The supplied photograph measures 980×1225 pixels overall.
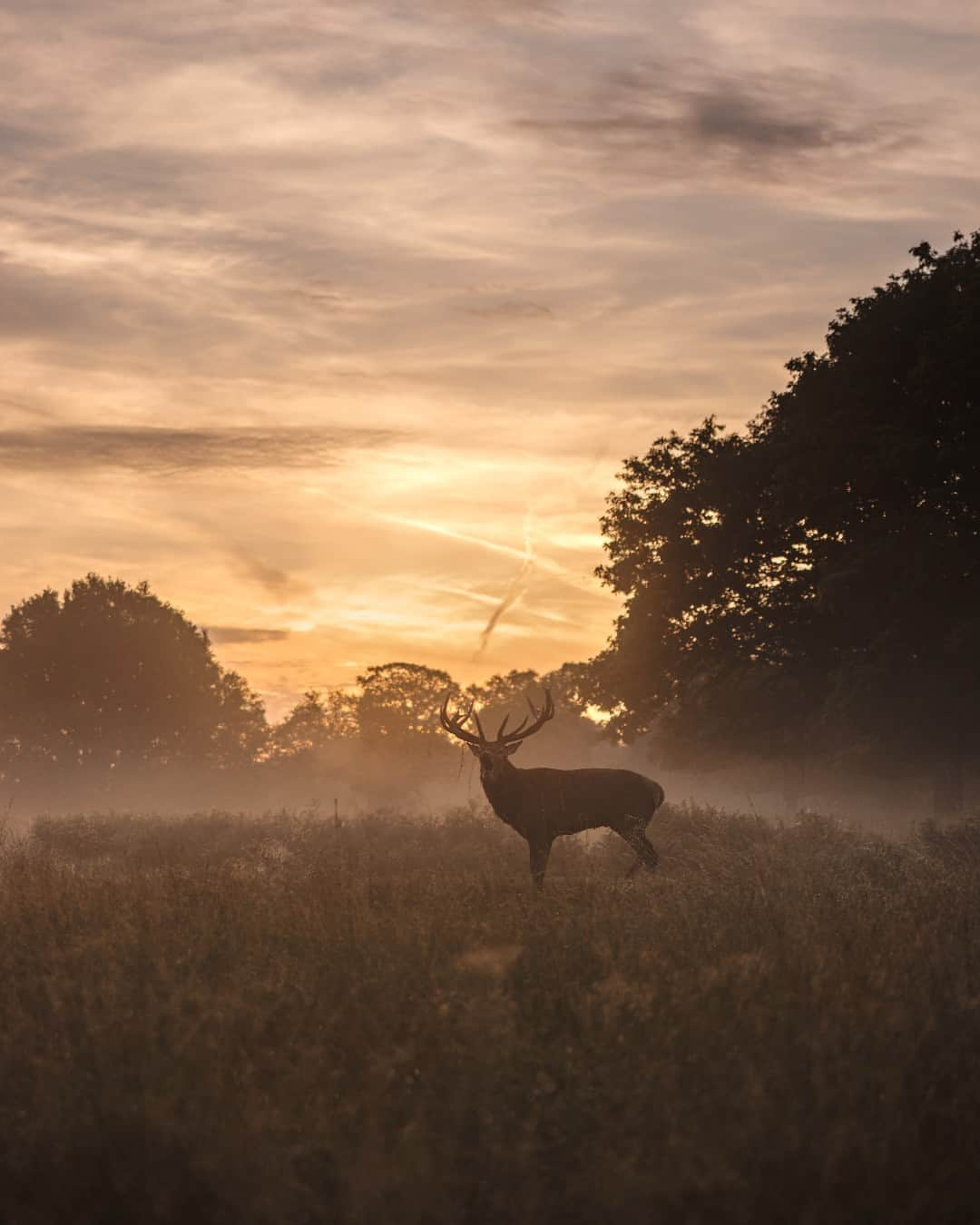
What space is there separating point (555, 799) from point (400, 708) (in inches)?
1578

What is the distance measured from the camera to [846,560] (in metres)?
26.9

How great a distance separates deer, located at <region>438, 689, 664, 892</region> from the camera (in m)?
16.8

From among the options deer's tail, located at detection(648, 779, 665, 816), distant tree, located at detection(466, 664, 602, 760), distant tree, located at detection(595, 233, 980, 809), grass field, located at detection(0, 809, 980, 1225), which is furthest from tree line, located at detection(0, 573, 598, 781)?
grass field, located at detection(0, 809, 980, 1225)

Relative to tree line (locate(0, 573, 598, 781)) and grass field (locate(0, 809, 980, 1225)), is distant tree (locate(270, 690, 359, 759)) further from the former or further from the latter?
grass field (locate(0, 809, 980, 1225))

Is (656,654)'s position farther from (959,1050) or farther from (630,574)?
(959,1050)

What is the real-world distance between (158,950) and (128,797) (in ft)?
168

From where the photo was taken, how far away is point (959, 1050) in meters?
7.38

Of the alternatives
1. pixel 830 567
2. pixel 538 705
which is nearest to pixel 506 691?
pixel 538 705

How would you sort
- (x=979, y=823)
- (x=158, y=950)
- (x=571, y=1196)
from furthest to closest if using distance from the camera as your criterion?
(x=979, y=823) < (x=158, y=950) < (x=571, y=1196)

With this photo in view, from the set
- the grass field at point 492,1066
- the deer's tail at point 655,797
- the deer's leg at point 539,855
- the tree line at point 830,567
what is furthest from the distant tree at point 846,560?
the grass field at point 492,1066

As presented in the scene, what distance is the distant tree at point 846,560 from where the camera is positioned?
2578 centimetres

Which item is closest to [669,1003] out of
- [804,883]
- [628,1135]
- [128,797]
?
[628,1135]

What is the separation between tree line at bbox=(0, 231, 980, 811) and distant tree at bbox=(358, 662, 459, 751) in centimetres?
1749

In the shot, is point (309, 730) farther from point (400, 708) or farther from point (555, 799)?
point (555, 799)
